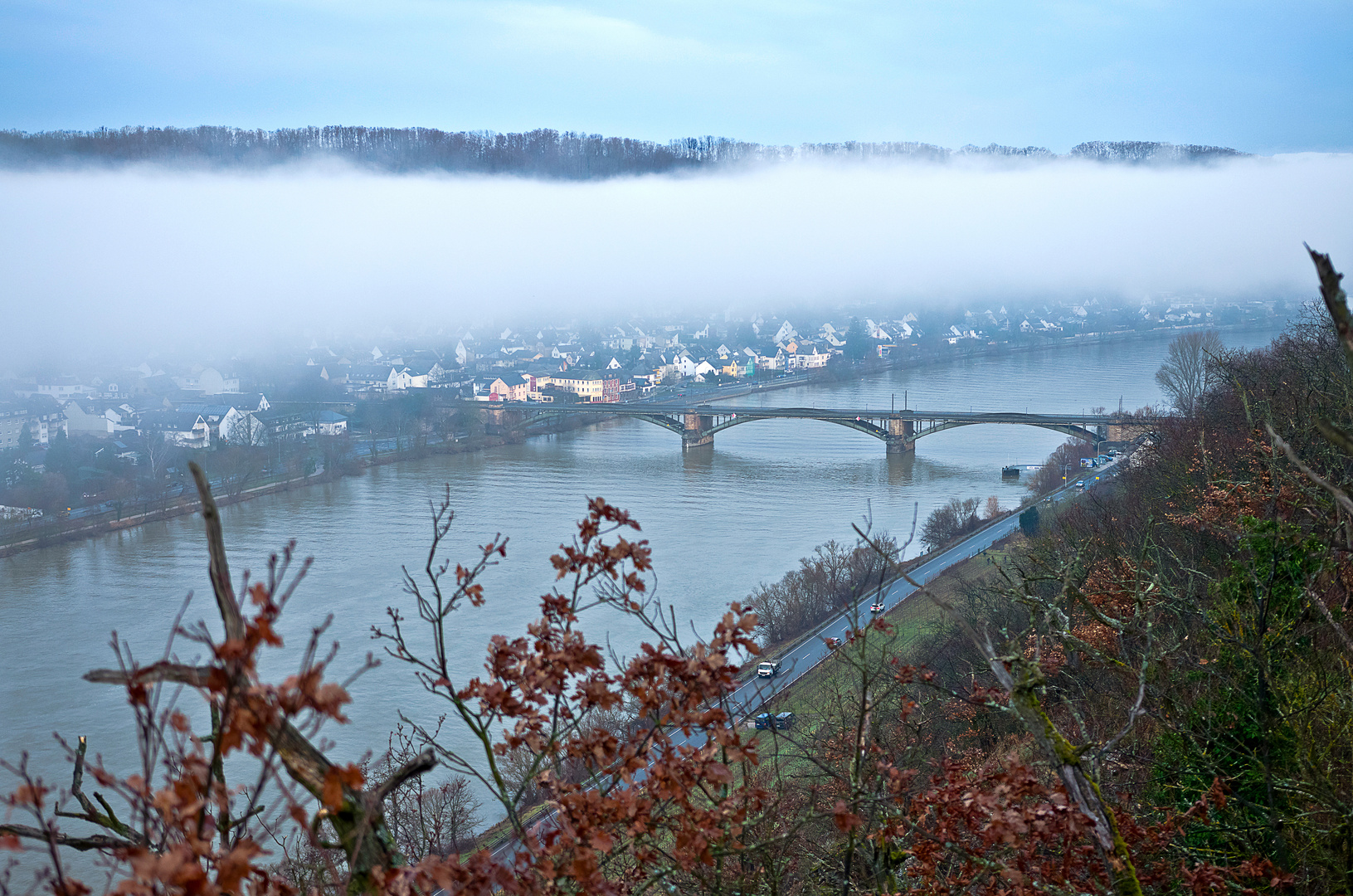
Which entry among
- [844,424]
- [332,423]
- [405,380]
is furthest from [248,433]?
[405,380]

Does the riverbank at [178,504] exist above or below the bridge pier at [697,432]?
below

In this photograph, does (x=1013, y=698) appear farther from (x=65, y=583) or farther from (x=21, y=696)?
(x=65, y=583)

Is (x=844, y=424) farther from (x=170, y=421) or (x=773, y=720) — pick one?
(x=773, y=720)

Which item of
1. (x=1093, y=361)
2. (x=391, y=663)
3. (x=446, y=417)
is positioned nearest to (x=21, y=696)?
(x=391, y=663)

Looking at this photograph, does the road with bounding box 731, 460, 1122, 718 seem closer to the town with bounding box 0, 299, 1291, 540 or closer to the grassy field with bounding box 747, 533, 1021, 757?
the grassy field with bounding box 747, 533, 1021, 757

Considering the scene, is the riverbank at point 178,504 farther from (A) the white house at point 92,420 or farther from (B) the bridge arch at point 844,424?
(A) the white house at point 92,420

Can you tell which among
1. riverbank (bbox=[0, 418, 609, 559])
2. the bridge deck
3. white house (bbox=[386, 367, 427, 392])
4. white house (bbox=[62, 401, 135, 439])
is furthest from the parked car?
white house (bbox=[386, 367, 427, 392])

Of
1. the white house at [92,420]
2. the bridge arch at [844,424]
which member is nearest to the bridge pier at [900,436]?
the bridge arch at [844,424]

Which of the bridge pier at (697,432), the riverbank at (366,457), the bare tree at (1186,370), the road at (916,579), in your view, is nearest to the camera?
the road at (916,579)
